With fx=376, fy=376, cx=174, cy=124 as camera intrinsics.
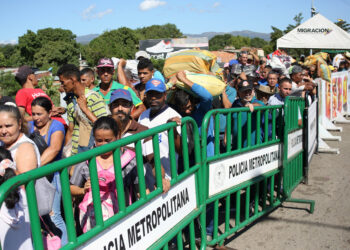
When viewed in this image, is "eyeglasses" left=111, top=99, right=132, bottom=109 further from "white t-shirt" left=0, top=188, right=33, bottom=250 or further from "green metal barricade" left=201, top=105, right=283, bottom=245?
"white t-shirt" left=0, top=188, right=33, bottom=250

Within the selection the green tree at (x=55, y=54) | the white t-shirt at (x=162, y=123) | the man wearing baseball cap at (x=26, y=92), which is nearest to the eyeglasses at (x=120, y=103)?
the white t-shirt at (x=162, y=123)

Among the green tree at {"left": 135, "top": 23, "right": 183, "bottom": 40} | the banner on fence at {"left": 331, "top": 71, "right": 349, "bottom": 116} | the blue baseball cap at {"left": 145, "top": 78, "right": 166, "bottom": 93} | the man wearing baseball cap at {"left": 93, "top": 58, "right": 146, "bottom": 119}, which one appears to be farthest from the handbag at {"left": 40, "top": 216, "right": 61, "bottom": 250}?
the green tree at {"left": 135, "top": 23, "right": 183, "bottom": 40}

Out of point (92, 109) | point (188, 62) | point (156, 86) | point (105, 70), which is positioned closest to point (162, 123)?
point (156, 86)

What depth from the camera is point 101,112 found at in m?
4.30

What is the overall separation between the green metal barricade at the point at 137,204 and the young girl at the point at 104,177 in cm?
22

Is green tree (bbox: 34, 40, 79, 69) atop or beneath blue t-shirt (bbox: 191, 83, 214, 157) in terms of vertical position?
atop

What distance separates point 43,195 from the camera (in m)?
2.47

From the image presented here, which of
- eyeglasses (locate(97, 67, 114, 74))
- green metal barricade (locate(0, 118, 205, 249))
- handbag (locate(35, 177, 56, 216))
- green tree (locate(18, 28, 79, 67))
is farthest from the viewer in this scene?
green tree (locate(18, 28, 79, 67))

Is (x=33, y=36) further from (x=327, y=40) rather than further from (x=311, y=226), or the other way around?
(x=311, y=226)

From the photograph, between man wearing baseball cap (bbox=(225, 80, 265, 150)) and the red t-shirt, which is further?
the red t-shirt

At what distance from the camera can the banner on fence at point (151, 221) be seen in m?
2.22

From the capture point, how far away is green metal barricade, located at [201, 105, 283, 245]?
3754 millimetres

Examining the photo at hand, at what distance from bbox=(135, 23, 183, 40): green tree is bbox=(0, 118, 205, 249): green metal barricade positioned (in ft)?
466

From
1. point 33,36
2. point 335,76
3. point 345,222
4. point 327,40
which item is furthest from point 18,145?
point 33,36
